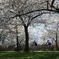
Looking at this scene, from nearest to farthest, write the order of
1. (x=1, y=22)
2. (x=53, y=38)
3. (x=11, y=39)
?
1. (x=1, y=22)
2. (x=11, y=39)
3. (x=53, y=38)

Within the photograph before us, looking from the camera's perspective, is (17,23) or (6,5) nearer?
(6,5)

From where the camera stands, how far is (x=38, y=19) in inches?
1614

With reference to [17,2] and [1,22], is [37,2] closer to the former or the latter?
[17,2]

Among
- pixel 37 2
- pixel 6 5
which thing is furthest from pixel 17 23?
pixel 37 2

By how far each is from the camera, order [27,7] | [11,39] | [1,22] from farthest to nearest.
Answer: [11,39] < [27,7] < [1,22]

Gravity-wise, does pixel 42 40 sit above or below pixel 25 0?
below

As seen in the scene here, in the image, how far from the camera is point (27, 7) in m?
32.4

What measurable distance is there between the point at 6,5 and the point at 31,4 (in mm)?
3173

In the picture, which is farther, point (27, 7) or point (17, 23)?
point (17, 23)

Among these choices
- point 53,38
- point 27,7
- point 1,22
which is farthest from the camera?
point 53,38

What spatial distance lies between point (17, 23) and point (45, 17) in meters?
4.99

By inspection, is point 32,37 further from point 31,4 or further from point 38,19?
point 31,4

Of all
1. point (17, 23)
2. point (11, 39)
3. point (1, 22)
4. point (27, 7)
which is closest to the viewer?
point (1, 22)

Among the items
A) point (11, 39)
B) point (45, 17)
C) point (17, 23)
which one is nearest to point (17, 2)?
point (17, 23)
